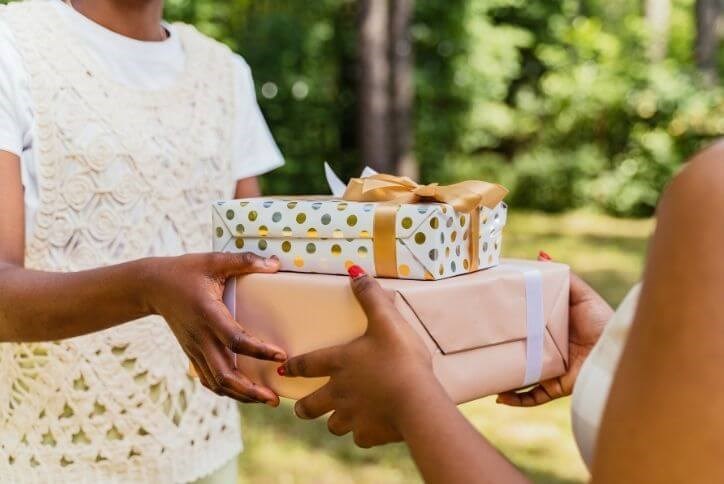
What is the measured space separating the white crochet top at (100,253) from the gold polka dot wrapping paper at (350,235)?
1.26 feet

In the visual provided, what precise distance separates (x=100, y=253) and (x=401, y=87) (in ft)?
29.2

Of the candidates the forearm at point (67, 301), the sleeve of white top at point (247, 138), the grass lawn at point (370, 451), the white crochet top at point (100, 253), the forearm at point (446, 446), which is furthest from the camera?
the grass lawn at point (370, 451)

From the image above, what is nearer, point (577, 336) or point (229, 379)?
point (229, 379)

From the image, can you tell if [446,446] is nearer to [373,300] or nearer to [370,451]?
[373,300]

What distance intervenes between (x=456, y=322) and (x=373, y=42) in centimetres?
883

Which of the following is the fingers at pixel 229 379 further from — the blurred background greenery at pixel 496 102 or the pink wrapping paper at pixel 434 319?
the blurred background greenery at pixel 496 102

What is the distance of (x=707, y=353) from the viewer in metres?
0.81

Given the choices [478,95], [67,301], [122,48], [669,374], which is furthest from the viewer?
[478,95]

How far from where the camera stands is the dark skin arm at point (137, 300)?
133cm

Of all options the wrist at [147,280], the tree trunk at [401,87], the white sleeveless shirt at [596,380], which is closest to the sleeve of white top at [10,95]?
the wrist at [147,280]

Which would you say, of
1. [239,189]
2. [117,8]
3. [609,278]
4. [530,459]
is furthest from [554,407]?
[117,8]

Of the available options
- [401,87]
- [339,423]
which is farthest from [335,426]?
[401,87]

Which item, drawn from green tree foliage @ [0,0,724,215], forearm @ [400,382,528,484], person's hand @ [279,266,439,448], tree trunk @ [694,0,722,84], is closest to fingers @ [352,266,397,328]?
person's hand @ [279,266,439,448]

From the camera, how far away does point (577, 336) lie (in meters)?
1.53
